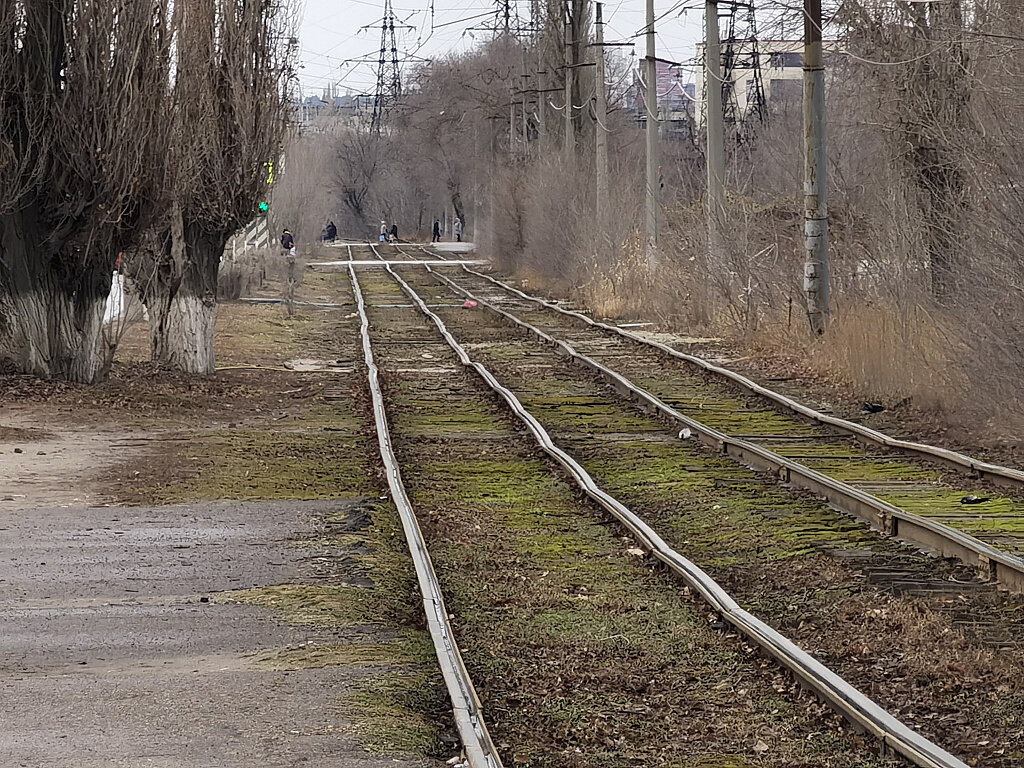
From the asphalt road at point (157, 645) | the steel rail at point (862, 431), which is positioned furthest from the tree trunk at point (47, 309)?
the steel rail at point (862, 431)

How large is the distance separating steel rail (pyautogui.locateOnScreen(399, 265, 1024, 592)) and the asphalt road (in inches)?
146

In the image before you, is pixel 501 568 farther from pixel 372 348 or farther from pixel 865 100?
pixel 372 348

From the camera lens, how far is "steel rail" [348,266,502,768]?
18.6 feet

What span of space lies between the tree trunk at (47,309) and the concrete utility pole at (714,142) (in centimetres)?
1147

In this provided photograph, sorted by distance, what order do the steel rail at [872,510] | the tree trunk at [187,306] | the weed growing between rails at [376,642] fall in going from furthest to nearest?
the tree trunk at [187,306], the steel rail at [872,510], the weed growing between rails at [376,642]

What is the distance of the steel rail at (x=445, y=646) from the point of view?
566 cm

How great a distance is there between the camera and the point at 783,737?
6023 mm

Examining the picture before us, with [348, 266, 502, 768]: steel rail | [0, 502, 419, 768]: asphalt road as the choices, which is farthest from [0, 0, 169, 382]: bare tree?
[0, 502, 419, 768]: asphalt road

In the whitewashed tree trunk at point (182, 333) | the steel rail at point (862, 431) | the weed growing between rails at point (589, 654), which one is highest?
the whitewashed tree trunk at point (182, 333)

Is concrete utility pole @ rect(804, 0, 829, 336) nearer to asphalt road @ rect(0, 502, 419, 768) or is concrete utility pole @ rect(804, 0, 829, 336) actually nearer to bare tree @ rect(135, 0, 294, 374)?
bare tree @ rect(135, 0, 294, 374)

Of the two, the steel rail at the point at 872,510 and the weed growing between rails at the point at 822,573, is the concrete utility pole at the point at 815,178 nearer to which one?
the steel rail at the point at 872,510

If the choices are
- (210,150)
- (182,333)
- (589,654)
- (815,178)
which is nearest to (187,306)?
(182,333)

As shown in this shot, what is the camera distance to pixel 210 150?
18797 millimetres

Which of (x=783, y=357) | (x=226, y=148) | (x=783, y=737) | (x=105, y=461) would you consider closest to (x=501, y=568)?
(x=783, y=737)
